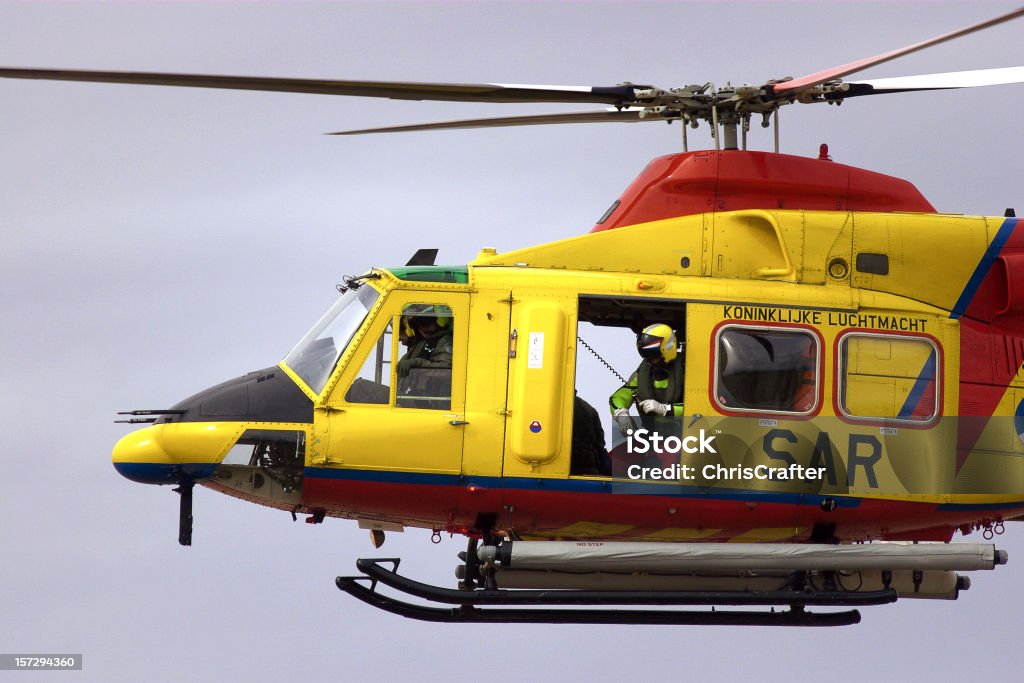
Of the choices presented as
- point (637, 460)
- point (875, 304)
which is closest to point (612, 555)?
point (637, 460)

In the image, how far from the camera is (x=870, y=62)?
12.5 m

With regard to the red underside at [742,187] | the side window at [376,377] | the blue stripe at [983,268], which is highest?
the red underside at [742,187]

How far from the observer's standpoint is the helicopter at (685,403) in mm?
12773

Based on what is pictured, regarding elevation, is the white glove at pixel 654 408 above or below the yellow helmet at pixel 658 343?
below

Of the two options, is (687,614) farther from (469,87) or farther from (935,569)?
(469,87)

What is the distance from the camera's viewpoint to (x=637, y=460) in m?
12.9

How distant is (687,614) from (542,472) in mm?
1764

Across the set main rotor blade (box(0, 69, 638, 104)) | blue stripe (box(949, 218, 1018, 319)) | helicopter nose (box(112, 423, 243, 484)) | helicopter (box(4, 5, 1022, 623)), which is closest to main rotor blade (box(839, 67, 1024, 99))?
helicopter (box(4, 5, 1022, 623))

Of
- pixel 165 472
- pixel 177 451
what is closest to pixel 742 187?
pixel 177 451

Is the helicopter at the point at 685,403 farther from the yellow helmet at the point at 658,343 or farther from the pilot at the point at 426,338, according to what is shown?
the yellow helmet at the point at 658,343

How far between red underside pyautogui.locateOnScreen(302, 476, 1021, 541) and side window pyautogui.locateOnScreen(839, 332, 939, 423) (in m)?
0.78

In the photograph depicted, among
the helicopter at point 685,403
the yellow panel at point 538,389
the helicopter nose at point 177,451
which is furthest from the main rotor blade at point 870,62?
the helicopter nose at point 177,451

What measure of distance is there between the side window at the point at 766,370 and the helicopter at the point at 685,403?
24mm

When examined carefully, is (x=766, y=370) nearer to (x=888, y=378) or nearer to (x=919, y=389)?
(x=888, y=378)
